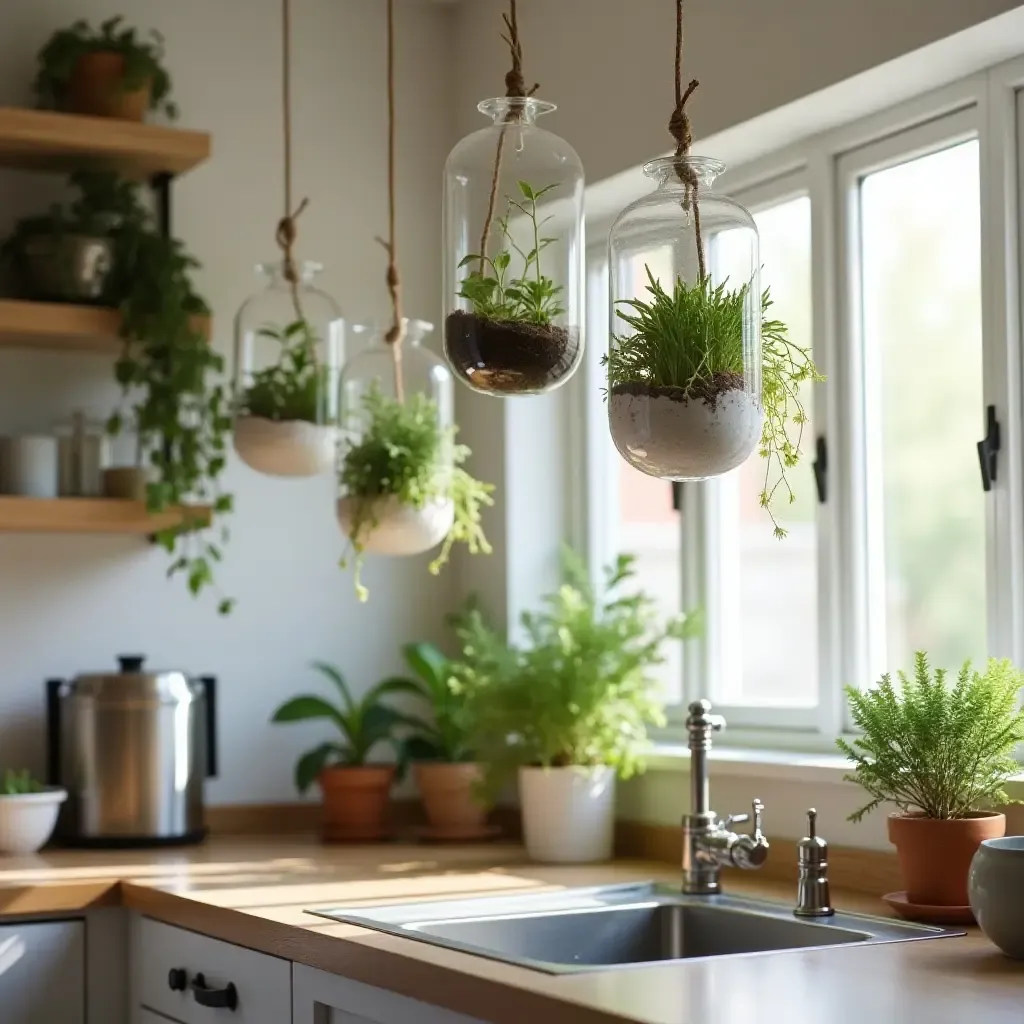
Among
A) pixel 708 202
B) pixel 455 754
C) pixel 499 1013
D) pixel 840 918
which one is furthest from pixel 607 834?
pixel 708 202

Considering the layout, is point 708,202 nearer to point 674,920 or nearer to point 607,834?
point 674,920

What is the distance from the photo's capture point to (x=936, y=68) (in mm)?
2361

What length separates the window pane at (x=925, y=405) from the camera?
2.50 m

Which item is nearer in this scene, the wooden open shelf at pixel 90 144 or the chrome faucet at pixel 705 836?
the chrome faucet at pixel 705 836

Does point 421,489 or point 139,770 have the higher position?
point 421,489

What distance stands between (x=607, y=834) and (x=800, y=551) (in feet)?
2.11

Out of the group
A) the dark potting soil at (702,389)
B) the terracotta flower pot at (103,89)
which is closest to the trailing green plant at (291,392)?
the terracotta flower pot at (103,89)

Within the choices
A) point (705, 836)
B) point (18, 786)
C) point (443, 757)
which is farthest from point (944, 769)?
point (18, 786)

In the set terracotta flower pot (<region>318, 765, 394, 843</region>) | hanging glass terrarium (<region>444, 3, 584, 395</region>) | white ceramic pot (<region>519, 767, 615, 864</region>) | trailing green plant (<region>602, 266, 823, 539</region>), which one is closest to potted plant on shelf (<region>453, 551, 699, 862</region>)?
white ceramic pot (<region>519, 767, 615, 864</region>)

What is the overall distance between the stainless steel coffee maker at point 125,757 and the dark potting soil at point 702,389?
1.62 meters

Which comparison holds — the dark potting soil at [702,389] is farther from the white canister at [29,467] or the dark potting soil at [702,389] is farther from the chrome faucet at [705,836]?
the white canister at [29,467]

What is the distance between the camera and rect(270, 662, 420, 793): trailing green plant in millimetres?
3230

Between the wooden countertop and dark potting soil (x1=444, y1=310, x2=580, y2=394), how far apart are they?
63cm

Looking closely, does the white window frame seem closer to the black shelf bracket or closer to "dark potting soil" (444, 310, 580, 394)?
the black shelf bracket
